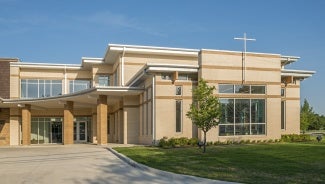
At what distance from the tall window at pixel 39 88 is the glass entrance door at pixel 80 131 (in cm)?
425

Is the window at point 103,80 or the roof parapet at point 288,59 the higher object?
the roof parapet at point 288,59

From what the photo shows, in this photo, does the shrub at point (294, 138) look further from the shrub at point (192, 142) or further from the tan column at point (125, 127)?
the tan column at point (125, 127)

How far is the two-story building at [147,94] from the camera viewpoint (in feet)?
94.6

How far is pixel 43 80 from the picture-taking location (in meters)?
42.7

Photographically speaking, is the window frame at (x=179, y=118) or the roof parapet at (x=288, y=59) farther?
the roof parapet at (x=288, y=59)

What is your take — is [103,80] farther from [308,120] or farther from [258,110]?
[308,120]

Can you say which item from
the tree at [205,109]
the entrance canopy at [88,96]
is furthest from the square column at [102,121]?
the tree at [205,109]

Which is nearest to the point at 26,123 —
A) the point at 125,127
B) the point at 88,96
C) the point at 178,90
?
the point at 88,96

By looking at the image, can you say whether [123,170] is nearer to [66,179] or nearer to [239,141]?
[66,179]

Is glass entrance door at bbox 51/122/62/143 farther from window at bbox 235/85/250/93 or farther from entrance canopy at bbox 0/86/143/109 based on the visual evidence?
window at bbox 235/85/250/93

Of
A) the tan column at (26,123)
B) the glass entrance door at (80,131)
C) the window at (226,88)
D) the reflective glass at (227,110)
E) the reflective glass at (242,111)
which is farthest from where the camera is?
the glass entrance door at (80,131)

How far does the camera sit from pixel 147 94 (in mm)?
30641

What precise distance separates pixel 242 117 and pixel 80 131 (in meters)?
21.5

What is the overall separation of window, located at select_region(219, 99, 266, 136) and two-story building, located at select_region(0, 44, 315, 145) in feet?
0.24
